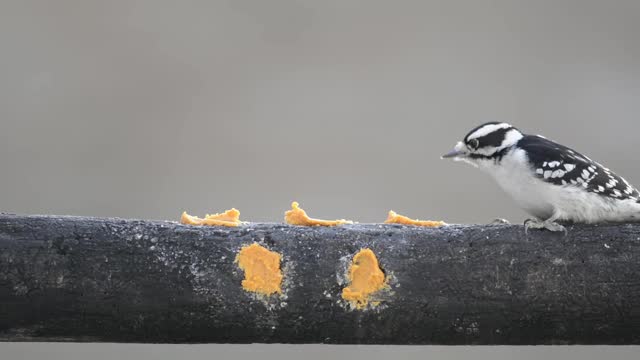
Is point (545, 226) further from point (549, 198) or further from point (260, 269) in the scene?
point (260, 269)

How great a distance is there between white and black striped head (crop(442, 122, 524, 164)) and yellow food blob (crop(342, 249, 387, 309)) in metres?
0.63

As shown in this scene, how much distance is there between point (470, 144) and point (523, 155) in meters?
0.15

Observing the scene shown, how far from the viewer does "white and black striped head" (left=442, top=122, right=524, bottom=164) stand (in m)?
1.78

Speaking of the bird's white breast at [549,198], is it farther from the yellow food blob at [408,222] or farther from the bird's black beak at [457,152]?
the yellow food blob at [408,222]

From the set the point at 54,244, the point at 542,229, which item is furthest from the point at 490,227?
the point at 54,244

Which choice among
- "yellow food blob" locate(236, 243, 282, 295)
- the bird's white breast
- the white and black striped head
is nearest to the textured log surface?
"yellow food blob" locate(236, 243, 282, 295)

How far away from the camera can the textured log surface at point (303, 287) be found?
4.07 feet

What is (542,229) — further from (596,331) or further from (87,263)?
(87,263)

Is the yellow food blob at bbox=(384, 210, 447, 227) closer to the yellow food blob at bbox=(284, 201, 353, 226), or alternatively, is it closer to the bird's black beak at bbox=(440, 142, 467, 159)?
the yellow food blob at bbox=(284, 201, 353, 226)

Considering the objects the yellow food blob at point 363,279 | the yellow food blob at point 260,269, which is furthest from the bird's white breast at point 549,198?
the yellow food blob at point 260,269

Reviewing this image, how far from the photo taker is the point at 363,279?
1284mm

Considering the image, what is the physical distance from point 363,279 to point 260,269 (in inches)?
7.0

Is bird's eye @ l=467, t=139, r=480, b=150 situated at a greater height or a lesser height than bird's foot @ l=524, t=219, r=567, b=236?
greater

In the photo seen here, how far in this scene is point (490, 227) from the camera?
137cm
